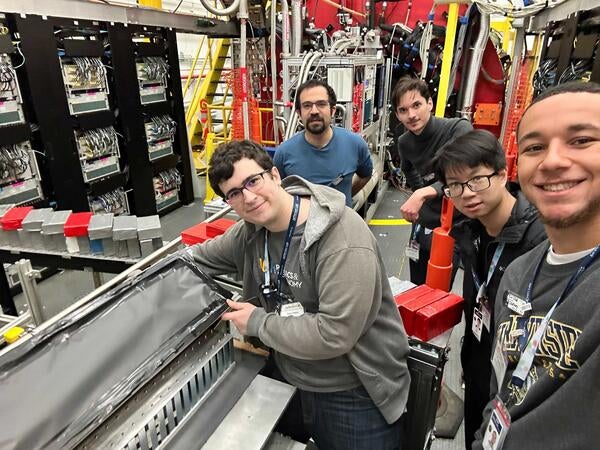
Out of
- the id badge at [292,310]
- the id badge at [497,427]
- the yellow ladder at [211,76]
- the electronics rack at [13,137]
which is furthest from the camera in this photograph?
the yellow ladder at [211,76]

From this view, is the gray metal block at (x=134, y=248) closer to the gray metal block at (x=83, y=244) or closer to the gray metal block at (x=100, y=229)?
the gray metal block at (x=100, y=229)

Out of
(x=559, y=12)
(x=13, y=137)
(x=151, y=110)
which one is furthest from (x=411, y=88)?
(x=151, y=110)

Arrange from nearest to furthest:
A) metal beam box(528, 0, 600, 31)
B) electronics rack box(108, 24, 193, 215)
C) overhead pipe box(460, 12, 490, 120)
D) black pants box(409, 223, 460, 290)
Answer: black pants box(409, 223, 460, 290) < metal beam box(528, 0, 600, 31) < electronics rack box(108, 24, 193, 215) < overhead pipe box(460, 12, 490, 120)

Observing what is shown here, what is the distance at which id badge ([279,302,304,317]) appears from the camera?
1.17 m

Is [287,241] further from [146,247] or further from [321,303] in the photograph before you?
[146,247]

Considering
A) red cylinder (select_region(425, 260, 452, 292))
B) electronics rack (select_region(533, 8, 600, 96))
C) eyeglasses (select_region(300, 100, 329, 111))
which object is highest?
electronics rack (select_region(533, 8, 600, 96))

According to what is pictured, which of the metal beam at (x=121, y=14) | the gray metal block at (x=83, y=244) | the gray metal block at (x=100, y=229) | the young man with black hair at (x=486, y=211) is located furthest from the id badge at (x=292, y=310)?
the metal beam at (x=121, y=14)

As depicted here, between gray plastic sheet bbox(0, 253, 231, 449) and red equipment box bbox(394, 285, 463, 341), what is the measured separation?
0.67 meters

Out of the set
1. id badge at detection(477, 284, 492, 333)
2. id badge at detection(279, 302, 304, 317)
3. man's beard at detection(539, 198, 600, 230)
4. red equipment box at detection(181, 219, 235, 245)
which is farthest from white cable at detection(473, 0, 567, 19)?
id badge at detection(279, 302, 304, 317)

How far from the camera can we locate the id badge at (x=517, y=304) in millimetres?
933

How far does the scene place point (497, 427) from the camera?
0.93m

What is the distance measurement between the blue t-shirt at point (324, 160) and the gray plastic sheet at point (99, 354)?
1382 millimetres

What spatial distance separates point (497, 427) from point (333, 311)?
474mm

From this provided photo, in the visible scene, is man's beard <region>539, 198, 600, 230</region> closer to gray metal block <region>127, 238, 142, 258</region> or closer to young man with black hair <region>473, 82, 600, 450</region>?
young man with black hair <region>473, 82, 600, 450</region>
